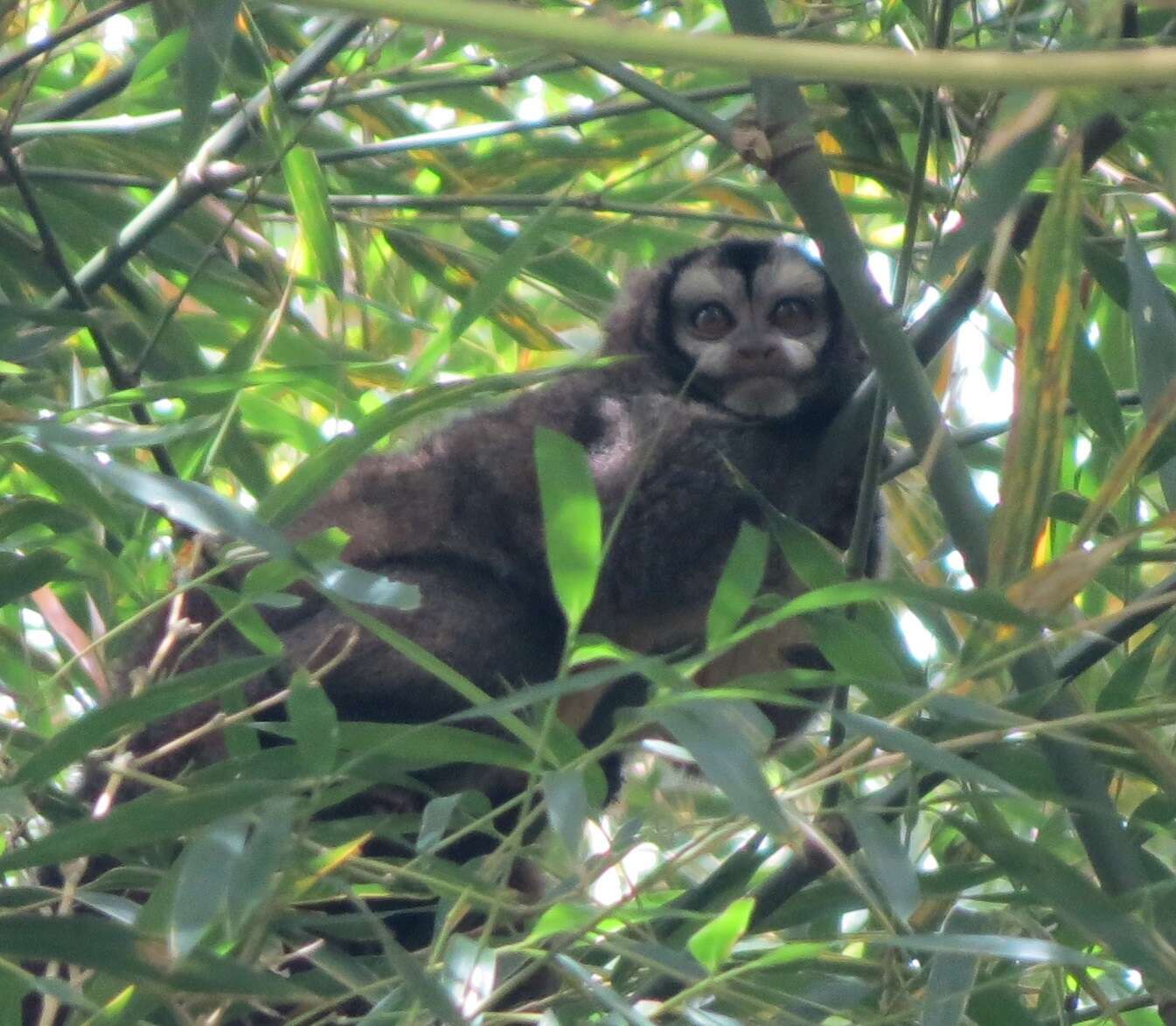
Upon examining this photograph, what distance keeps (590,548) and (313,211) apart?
0.85m

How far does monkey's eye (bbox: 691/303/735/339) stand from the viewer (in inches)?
159

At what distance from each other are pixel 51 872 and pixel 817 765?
138cm

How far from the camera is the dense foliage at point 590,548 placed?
66.6 inches

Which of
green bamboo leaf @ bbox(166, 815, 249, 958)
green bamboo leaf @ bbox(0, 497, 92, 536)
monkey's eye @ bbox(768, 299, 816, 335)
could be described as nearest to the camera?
green bamboo leaf @ bbox(166, 815, 249, 958)

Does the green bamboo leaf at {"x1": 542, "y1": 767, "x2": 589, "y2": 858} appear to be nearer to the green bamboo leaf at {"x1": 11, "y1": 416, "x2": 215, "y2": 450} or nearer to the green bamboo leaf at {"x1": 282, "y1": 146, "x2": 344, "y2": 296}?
the green bamboo leaf at {"x1": 11, "y1": 416, "x2": 215, "y2": 450}

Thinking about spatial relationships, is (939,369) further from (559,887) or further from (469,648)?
(559,887)

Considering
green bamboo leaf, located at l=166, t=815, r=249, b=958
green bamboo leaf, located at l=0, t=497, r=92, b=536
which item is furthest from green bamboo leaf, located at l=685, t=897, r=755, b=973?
green bamboo leaf, located at l=0, t=497, r=92, b=536

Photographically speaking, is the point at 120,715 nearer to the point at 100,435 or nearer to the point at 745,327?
the point at 100,435

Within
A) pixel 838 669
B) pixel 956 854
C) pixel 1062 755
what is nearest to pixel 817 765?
pixel 838 669

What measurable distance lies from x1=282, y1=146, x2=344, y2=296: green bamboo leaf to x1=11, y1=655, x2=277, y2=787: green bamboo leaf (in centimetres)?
81

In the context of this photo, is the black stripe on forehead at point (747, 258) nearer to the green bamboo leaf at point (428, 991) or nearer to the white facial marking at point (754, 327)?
the white facial marking at point (754, 327)

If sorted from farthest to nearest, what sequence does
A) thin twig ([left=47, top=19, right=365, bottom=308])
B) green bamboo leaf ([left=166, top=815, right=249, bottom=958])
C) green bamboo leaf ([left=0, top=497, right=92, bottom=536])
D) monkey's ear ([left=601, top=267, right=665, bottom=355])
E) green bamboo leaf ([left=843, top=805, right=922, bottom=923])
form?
monkey's ear ([left=601, top=267, right=665, bottom=355]), thin twig ([left=47, top=19, right=365, bottom=308]), green bamboo leaf ([left=0, top=497, right=92, bottom=536]), green bamboo leaf ([left=843, top=805, right=922, bottom=923]), green bamboo leaf ([left=166, top=815, right=249, bottom=958])

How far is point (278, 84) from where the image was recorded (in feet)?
9.05

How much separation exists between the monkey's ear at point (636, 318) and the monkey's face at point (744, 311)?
0.03 metres
